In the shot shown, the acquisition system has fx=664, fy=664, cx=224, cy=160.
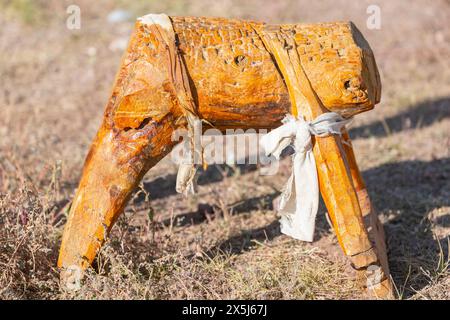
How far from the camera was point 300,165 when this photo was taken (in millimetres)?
2777

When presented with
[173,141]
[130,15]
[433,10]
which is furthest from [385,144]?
[130,15]

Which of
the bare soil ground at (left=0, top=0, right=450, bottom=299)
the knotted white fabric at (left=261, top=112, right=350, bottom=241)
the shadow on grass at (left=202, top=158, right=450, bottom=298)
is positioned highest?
the knotted white fabric at (left=261, top=112, right=350, bottom=241)

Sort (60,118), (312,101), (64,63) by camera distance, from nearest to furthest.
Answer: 1. (312,101)
2. (60,118)
3. (64,63)

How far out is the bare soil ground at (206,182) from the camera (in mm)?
2959

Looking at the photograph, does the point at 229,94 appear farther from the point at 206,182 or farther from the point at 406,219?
the point at 206,182

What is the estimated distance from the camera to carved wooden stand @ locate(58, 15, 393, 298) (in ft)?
8.87

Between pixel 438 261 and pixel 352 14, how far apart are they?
4790 millimetres

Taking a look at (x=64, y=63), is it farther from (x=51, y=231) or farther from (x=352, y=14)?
(x=51, y=231)

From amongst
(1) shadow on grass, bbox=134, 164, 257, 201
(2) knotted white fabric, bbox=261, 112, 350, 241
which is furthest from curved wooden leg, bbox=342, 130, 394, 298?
(1) shadow on grass, bbox=134, 164, 257, 201

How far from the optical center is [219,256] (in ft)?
10.7

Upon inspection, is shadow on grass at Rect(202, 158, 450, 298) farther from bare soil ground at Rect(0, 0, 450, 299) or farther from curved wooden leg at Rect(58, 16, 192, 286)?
curved wooden leg at Rect(58, 16, 192, 286)

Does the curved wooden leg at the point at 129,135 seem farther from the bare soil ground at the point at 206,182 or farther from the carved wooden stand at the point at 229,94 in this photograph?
the bare soil ground at the point at 206,182

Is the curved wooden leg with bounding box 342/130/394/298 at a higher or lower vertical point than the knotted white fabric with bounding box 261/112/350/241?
lower

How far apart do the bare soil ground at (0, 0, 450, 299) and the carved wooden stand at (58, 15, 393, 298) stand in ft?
0.67
